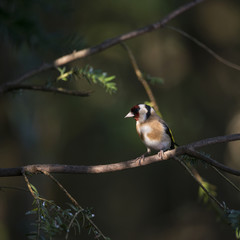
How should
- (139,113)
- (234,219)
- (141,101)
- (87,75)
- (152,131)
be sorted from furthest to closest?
(141,101) < (139,113) < (152,131) < (87,75) < (234,219)

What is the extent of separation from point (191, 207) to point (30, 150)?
347cm

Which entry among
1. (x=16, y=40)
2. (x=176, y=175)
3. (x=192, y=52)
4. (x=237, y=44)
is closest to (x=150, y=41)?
(x=192, y=52)

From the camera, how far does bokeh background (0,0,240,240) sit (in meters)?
6.15

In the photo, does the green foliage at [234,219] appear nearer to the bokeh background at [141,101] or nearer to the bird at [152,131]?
the bird at [152,131]

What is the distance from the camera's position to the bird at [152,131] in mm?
3334

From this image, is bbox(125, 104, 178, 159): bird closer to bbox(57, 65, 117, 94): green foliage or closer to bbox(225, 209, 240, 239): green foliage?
bbox(57, 65, 117, 94): green foliage

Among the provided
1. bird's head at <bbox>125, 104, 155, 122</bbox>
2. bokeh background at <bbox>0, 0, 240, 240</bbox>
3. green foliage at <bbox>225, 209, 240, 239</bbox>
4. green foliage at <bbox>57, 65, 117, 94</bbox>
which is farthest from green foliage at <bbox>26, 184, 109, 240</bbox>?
bokeh background at <bbox>0, 0, 240, 240</bbox>

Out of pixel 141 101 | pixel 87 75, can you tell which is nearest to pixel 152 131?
pixel 87 75

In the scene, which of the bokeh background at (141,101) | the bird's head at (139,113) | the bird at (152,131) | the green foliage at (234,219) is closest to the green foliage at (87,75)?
the bird at (152,131)

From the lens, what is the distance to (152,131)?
3352 mm

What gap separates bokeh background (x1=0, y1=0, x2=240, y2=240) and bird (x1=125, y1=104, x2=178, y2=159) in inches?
101

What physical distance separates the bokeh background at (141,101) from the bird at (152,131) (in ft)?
8.38

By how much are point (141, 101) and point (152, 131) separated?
3041mm

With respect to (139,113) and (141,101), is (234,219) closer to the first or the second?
(139,113)
